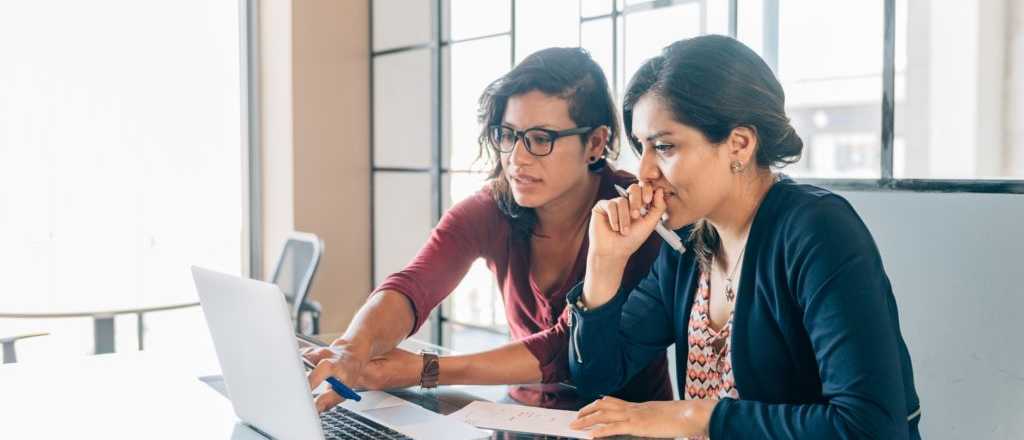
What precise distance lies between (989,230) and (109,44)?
142 inches

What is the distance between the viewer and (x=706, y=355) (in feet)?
4.71

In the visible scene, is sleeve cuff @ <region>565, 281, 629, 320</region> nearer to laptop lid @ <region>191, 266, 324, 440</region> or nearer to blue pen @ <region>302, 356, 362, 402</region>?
blue pen @ <region>302, 356, 362, 402</region>

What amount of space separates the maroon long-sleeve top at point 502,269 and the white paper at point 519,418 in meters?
0.30

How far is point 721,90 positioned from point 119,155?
11.5ft

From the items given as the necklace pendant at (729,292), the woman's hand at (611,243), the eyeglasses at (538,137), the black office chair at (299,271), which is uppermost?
the eyeglasses at (538,137)

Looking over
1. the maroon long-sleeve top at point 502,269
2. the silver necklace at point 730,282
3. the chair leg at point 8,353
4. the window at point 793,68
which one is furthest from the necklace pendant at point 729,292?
the chair leg at point 8,353

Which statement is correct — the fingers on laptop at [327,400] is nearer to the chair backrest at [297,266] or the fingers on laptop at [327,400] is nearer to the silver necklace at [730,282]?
the silver necklace at [730,282]

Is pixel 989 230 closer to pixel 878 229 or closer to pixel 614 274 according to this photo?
pixel 878 229

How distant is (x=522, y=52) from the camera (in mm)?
3615

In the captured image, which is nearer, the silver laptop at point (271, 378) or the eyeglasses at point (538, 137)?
the silver laptop at point (271, 378)

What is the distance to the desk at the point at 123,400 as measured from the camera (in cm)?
127

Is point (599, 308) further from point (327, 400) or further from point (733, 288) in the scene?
point (327, 400)

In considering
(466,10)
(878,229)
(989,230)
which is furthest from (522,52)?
(989,230)

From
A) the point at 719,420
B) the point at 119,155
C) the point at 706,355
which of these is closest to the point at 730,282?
the point at 706,355
